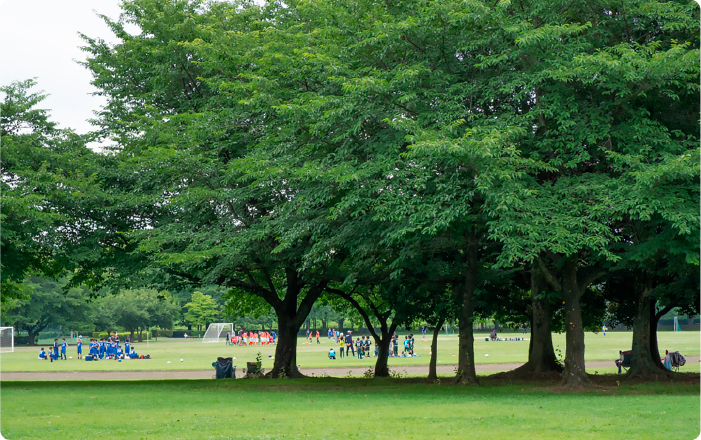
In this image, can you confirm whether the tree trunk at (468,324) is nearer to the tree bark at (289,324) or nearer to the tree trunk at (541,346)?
the tree trunk at (541,346)

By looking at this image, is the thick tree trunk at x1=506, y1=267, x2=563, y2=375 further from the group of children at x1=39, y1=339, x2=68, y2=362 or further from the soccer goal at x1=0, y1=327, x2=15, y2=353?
the soccer goal at x1=0, y1=327, x2=15, y2=353

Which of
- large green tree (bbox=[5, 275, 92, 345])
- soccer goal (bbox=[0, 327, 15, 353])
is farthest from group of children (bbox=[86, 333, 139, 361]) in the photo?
large green tree (bbox=[5, 275, 92, 345])

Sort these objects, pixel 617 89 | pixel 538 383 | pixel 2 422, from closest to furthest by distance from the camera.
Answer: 1. pixel 2 422
2. pixel 617 89
3. pixel 538 383

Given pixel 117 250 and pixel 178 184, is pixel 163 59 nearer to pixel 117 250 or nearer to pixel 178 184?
pixel 178 184

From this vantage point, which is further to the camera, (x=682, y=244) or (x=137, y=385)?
(x=137, y=385)

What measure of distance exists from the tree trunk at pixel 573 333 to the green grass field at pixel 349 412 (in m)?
0.84

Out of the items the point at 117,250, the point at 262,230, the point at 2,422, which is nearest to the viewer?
the point at 2,422

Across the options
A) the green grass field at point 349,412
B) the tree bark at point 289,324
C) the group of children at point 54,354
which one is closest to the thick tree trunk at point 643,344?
the green grass field at point 349,412

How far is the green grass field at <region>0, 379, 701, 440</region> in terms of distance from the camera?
11.1 m

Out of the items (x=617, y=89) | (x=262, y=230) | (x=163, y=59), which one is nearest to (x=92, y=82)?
(x=163, y=59)

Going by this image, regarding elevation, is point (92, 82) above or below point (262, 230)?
above

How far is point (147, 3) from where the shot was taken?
24.7 m

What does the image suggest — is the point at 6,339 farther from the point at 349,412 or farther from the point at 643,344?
the point at 349,412

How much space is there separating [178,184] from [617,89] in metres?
13.8
